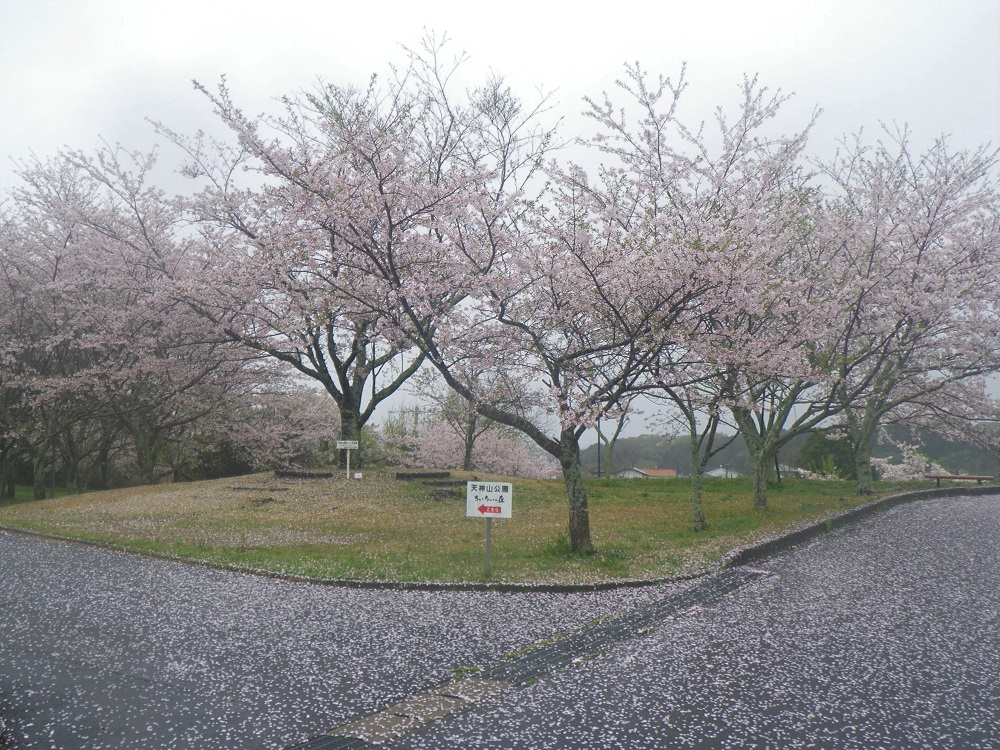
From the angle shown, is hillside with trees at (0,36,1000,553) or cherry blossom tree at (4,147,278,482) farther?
cherry blossom tree at (4,147,278,482)

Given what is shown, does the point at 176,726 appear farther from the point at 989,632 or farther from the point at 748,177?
the point at 748,177

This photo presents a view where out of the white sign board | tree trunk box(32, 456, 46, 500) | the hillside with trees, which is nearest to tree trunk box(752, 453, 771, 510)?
the hillside with trees

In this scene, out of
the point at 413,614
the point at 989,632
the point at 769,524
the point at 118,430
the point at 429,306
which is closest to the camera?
the point at 989,632

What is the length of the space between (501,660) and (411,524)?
9.04m

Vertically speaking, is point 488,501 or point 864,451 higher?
point 864,451

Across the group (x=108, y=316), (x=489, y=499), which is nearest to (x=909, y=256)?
(x=489, y=499)

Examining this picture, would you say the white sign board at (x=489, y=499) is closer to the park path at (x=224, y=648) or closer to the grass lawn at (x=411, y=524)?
the grass lawn at (x=411, y=524)

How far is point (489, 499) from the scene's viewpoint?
9578 millimetres

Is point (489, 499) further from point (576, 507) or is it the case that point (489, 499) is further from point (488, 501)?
point (576, 507)

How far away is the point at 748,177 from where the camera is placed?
14516 mm

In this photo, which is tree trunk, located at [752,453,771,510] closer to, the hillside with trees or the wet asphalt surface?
the hillside with trees

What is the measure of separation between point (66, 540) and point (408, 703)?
11072mm

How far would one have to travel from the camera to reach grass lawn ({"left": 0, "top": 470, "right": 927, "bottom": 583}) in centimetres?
1010

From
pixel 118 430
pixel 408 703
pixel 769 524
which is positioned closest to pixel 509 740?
pixel 408 703
